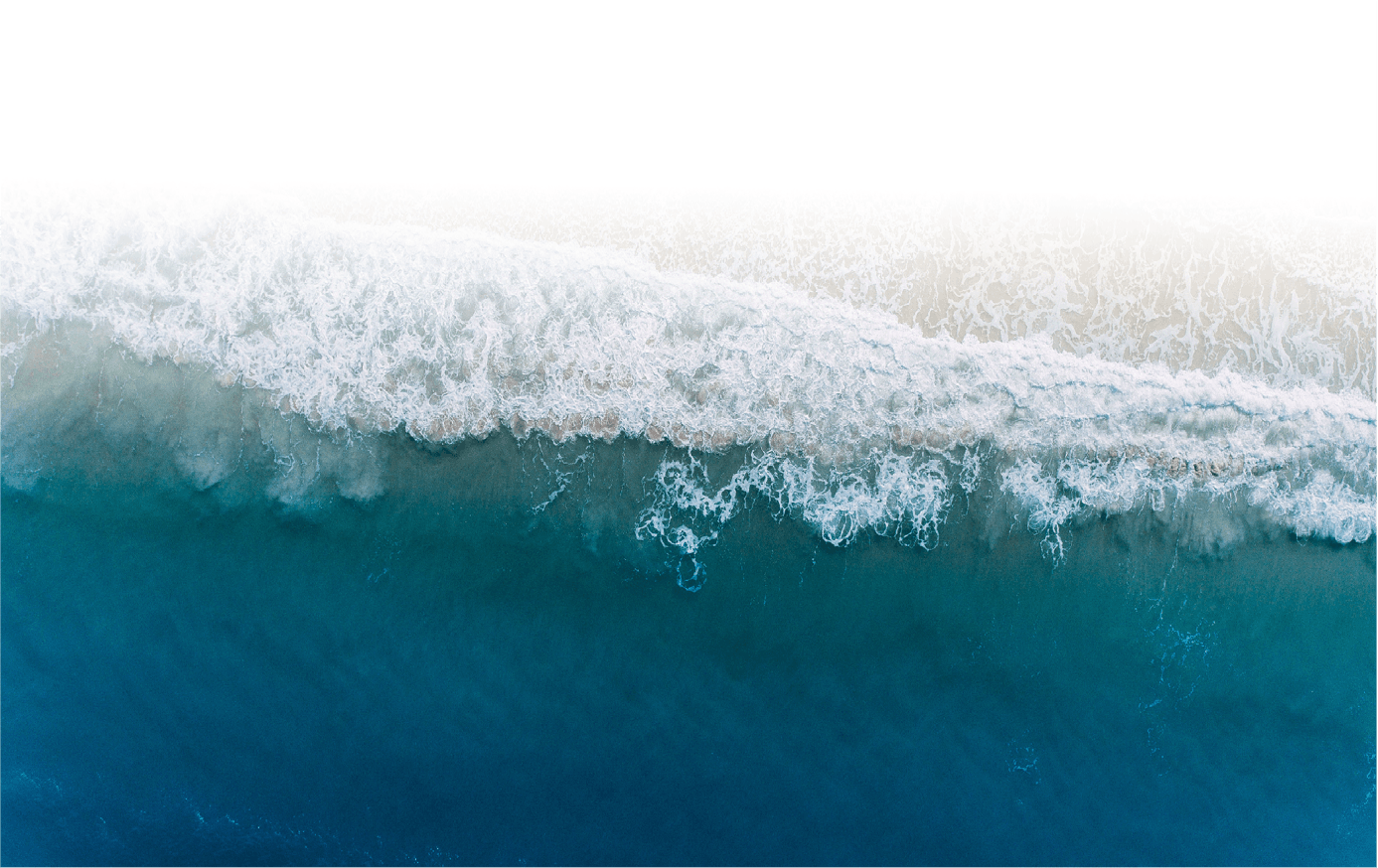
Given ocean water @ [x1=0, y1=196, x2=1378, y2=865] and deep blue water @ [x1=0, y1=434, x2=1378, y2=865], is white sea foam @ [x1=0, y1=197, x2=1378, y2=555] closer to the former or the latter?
ocean water @ [x1=0, y1=196, x2=1378, y2=865]

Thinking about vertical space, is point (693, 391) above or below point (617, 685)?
above

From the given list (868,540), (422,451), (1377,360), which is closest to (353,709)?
(422,451)

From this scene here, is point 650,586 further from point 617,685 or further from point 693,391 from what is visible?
point 693,391

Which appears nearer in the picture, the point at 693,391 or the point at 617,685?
the point at 617,685

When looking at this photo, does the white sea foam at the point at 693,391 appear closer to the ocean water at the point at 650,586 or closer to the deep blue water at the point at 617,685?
the ocean water at the point at 650,586

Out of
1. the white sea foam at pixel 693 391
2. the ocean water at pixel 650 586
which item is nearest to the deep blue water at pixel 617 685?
the ocean water at pixel 650 586

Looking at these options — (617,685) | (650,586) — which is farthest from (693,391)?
(617,685)
